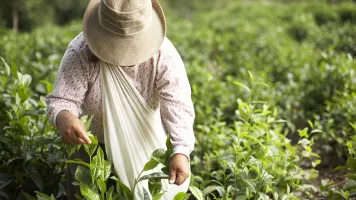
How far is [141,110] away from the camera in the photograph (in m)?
2.10

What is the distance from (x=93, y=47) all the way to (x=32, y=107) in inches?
51.2

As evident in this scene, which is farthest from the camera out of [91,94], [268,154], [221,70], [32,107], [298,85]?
[221,70]

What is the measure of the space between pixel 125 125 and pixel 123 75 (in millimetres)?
218

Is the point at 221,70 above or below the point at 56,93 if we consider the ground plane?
below

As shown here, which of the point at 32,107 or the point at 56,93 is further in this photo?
the point at 32,107

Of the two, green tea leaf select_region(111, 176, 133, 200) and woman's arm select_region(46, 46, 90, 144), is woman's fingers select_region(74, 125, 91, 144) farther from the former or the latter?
green tea leaf select_region(111, 176, 133, 200)

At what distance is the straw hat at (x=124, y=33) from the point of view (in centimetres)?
192

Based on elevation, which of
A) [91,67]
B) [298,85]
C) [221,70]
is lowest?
[221,70]

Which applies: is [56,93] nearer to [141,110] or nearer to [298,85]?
[141,110]

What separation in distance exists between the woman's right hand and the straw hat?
0.94 ft

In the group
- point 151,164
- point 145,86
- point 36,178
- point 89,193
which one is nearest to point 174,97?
point 145,86

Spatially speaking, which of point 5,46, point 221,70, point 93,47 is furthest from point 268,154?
point 5,46

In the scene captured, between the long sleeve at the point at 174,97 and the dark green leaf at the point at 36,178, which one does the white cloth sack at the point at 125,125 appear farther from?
the dark green leaf at the point at 36,178

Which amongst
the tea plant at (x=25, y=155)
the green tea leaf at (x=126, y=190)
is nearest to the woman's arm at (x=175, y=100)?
the green tea leaf at (x=126, y=190)
